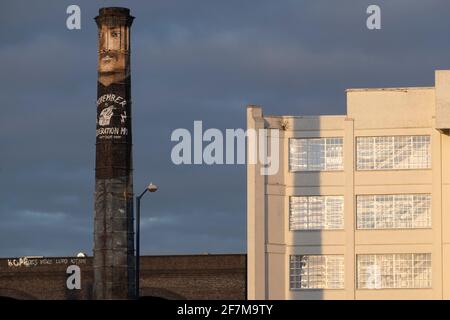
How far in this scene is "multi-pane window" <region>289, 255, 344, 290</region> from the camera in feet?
225

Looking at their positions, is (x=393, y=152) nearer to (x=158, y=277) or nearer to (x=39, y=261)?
(x=158, y=277)

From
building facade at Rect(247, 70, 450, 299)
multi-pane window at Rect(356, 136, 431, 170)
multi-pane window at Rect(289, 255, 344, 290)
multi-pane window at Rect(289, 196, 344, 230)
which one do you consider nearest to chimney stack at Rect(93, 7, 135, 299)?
building facade at Rect(247, 70, 450, 299)

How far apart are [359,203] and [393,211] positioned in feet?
6.16

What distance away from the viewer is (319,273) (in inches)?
2702

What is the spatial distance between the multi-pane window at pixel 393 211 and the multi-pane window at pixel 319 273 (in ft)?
8.09

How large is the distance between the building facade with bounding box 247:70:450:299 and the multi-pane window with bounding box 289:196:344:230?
0.18 ft

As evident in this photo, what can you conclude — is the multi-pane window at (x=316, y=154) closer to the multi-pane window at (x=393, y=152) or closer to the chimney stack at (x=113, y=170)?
the multi-pane window at (x=393, y=152)

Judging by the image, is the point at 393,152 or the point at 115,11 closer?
the point at 115,11

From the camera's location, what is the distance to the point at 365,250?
68.4 metres

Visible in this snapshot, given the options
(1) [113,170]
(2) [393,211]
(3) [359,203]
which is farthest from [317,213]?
(1) [113,170]

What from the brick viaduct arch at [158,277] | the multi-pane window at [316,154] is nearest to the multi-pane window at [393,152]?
the multi-pane window at [316,154]
